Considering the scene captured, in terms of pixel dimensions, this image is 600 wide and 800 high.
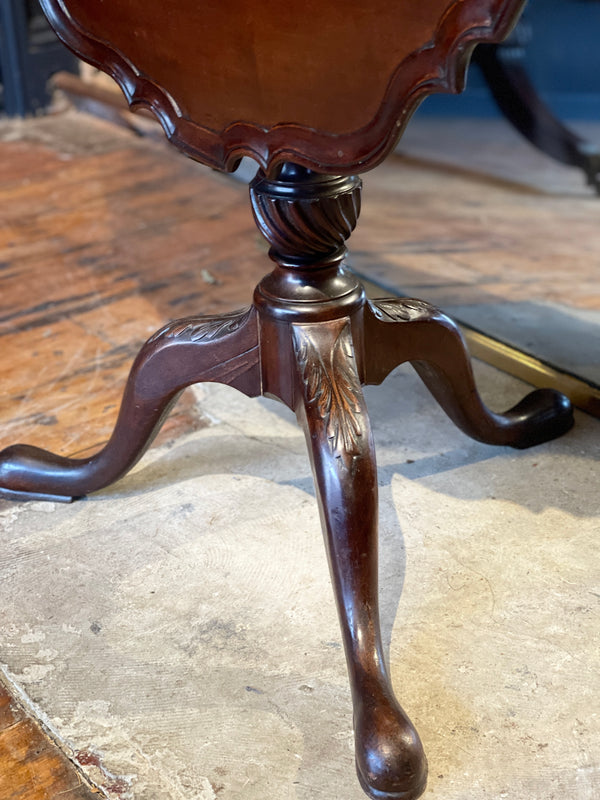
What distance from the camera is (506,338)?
4.59 feet

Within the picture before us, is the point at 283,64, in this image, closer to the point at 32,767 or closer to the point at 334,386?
the point at 334,386

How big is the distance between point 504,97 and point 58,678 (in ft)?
5.30

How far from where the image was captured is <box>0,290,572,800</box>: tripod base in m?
0.72

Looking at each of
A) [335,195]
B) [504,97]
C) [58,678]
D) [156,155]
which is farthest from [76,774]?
[156,155]

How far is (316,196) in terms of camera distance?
0.82 meters

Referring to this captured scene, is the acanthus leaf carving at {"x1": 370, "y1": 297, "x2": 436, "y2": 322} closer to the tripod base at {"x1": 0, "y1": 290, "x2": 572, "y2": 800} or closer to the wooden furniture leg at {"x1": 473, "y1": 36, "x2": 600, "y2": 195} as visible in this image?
the tripod base at {"x1": 0, "y1": 290, "x2": 572, "y2": 800}

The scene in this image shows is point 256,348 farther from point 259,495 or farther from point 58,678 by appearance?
point 58,678

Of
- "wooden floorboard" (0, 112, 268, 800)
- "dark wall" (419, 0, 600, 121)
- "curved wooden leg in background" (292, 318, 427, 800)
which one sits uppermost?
"dark wall" (419, 0, 600, 121)

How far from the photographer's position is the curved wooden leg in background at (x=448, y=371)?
0.93m

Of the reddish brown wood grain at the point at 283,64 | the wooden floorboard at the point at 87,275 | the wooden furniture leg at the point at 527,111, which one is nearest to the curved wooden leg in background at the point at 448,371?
the reddish brown wood grain at the point at 283,64

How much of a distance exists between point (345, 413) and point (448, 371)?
0.23 meters

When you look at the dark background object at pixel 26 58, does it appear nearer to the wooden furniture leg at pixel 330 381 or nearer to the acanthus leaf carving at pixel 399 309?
the wooden furniture leg at pixel 330 381

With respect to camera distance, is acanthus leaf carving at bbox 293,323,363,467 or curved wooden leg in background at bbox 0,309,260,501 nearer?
acanthus leaf carving at bbox 293,323,363,467

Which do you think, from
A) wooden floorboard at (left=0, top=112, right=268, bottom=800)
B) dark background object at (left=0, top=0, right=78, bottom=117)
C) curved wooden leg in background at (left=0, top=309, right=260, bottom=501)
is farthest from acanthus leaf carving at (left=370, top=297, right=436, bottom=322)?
dark background object at (left=0, top=0, right=78, bottom=117)
